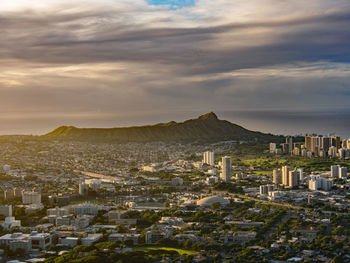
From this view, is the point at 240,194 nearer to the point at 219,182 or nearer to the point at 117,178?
the point at 219,182

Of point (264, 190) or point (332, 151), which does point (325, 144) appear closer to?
point (332, 151)

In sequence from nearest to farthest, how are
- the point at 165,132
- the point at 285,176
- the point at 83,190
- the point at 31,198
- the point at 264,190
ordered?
the point at 31,198 < the point at 83,190 < the point at 264,190 < the point at 285,176 < the point at 165,132

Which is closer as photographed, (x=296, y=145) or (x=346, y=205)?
(x=346, y=205)

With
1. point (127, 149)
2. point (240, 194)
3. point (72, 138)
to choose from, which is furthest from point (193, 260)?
point (72, 138)

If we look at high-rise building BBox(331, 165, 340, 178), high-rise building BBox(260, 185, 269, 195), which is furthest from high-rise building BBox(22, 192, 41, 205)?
high-rise building BBox(331, 165, 340, 178)

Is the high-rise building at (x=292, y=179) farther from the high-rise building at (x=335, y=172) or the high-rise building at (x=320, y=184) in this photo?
→ the high-rise building at (x=335, y=172)

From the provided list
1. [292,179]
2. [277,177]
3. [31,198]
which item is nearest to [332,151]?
[277,177]

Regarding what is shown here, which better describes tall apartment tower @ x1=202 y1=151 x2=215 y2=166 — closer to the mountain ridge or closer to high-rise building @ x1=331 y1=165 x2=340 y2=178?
high-rise building @ x1=331 y1=165 x2=340 y2=178

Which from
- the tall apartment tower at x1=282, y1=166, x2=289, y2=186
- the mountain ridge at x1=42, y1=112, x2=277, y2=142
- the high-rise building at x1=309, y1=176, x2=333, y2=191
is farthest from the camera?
the mountain ridge at x1=42, y1=112, x2=277, y2=142
